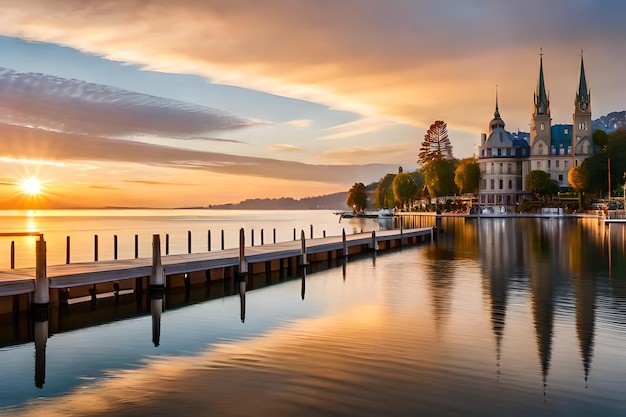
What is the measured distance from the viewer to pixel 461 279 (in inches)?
1220

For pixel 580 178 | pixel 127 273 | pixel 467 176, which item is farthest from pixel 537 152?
pixel 127 273

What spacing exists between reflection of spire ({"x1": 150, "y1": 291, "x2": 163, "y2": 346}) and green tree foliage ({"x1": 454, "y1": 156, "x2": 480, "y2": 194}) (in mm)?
138417

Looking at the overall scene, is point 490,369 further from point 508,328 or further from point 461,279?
point 461,279

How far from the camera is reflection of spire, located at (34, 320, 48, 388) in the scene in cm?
1376

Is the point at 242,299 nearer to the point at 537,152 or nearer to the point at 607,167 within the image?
the point at 607,167

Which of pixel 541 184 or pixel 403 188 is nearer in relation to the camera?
pixel 541 184

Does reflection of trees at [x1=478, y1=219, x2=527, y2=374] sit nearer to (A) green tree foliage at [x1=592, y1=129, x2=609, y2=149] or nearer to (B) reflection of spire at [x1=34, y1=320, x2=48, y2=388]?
(B) reflection of spire at [x1=34, y1=320, x2=48, y2=388]

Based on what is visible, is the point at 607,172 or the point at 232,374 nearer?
the point at 232,374

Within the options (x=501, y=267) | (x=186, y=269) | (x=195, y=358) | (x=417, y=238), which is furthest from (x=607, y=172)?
(x=195, y=358)

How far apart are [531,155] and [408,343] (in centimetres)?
15073

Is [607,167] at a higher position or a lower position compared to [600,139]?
lower

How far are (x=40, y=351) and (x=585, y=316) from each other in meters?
16.1

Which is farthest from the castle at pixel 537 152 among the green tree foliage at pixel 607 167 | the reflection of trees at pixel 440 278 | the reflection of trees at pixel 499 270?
the reflection of trees at pixel 440 278

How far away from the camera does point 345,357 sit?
48.6ft
